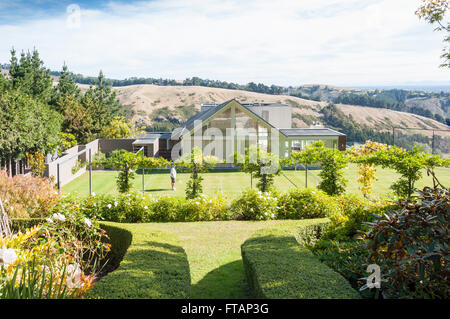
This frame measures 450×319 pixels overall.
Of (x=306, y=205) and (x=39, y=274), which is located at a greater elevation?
(x=39, y=274)

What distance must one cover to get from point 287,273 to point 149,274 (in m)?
1.67

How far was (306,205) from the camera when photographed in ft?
33.7

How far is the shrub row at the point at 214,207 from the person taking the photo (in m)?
10.1

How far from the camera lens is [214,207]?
10.5 meters

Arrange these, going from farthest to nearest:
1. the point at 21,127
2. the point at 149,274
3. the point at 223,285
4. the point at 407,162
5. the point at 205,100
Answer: the point at 205,100, the point at 21,127, the point at 407,162, the point at 223,285, the point at 149,274

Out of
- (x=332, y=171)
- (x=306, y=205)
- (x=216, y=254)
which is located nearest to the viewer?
(x=216, y=254)

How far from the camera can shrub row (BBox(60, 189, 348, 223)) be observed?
10055 mm

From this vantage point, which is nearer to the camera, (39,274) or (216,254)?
(39,274)

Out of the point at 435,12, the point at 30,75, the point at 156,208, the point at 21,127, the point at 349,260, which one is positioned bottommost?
the point at 156,208

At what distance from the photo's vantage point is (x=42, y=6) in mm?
5828

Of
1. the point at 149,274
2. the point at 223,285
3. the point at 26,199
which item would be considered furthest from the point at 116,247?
the point at 26,199

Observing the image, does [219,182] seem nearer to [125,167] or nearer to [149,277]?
[125,167]

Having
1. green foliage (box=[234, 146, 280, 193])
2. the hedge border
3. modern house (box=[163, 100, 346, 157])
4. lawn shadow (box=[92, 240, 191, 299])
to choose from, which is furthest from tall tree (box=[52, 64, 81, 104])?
lawn shadow (box=[92, 240, 191, 299])

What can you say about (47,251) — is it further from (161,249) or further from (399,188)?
(399,188)
